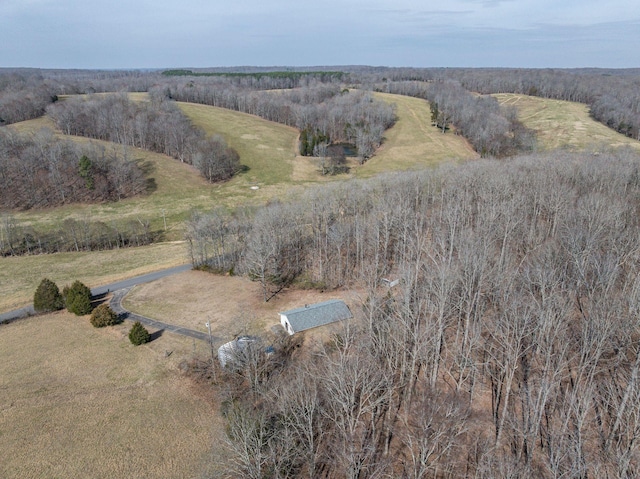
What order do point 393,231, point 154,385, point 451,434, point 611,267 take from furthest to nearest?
point 393,231 → point 154,385 → point 611,267 → point 451,434

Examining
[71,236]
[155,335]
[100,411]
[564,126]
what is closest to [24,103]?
[71,236]

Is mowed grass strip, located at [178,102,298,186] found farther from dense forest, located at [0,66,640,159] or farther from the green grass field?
dense forest, located at [0,66,640,159]

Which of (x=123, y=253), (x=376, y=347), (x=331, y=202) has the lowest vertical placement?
(x=123, y=253)

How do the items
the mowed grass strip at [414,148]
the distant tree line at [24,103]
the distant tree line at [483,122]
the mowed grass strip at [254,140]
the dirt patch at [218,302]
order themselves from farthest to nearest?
the distant tree line at [24,103], the distant tree line at [483,122], the mowed grass strip at [414,148], the mowed grass strip at [254,140], the dirt patch at [218,302]

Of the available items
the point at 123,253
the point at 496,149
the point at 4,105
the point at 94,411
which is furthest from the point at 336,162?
the point at 4,105

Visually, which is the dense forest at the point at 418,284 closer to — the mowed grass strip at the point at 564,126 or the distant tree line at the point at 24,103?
the distant tree line at the point at 24,103

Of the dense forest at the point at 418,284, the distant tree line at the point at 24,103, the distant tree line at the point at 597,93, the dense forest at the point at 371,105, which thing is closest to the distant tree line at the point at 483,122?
the dense forest at the point at 371,105

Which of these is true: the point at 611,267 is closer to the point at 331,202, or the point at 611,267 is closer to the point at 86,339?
the point at 331,202

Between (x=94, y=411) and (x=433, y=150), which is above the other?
(x=433, y=150)
